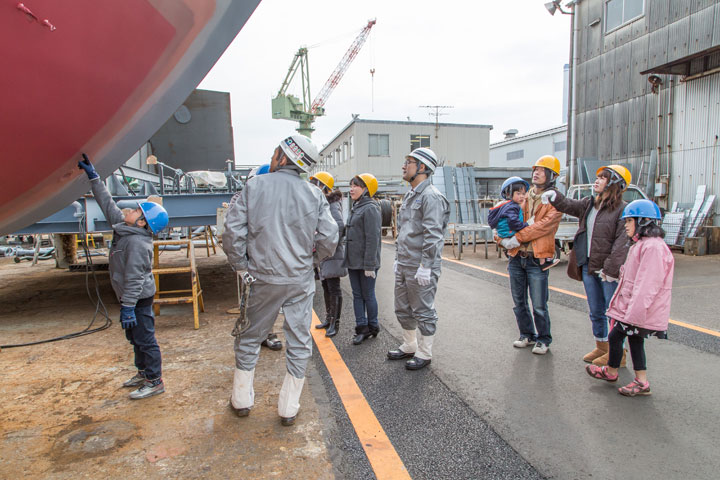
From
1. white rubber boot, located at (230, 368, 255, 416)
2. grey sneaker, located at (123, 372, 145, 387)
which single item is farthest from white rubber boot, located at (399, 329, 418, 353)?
grey sneaker, located at (123, 372, 145, 387)

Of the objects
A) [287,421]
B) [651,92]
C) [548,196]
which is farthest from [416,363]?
[651,92]

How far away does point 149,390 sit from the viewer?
332 cm

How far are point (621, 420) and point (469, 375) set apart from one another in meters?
1.15

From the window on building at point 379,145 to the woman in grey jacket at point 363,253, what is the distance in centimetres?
2863

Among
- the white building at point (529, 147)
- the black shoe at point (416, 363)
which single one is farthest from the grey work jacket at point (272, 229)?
the white building at point (529, 147)

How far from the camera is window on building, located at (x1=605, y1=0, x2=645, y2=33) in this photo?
14.2 meters

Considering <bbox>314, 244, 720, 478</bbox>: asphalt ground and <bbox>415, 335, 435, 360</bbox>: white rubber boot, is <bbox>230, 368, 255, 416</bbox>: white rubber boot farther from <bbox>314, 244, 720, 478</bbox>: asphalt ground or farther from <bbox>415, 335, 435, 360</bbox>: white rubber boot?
<bbox>415, 335, 435, 360</bbox>: white rubber boot

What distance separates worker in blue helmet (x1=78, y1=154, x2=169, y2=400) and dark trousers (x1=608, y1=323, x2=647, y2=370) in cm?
361

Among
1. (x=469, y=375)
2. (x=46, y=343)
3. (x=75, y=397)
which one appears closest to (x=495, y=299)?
(x=469, y=375)

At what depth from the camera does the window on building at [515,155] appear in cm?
3384

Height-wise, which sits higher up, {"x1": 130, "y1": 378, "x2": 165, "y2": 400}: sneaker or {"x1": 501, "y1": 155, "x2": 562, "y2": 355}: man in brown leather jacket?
{"x1": 501, "y1": 155, "x2": 562, "y2": 355}: man in brown leather jacket

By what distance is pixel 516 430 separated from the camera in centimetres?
275

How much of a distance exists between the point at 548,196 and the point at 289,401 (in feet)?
9.63

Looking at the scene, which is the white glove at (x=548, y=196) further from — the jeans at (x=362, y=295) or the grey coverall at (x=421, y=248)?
the jeans at (x=362, y=295)
